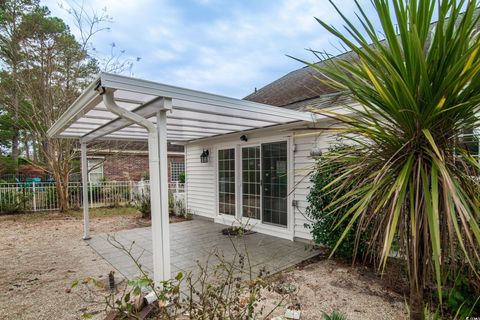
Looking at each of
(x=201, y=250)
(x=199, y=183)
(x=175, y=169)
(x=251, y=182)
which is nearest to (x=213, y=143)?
(x=199, y=183)

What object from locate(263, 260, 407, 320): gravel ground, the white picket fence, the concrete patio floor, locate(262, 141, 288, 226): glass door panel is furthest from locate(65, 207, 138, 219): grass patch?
locate(263, 260, 407, 320): gravel ground

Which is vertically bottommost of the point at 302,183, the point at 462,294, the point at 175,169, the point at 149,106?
the point at 462,294

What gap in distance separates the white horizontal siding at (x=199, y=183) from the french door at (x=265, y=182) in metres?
1.44

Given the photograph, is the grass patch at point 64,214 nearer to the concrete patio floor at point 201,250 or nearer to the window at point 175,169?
the concrete patio floor at point 201,250

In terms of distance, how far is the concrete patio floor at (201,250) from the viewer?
417cm

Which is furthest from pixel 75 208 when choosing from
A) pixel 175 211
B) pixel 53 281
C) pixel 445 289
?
pixel 445 289

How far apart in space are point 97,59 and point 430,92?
37.8 ft

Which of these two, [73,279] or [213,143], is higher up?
[213,143]

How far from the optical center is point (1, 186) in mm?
9195

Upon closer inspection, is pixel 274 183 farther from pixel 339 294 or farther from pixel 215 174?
pixel 339 294

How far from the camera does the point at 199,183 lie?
8367mm

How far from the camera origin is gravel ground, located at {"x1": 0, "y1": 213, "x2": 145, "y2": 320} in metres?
3.05

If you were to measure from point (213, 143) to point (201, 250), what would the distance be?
11.7 feet

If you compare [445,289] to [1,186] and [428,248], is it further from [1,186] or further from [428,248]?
[1,186]
